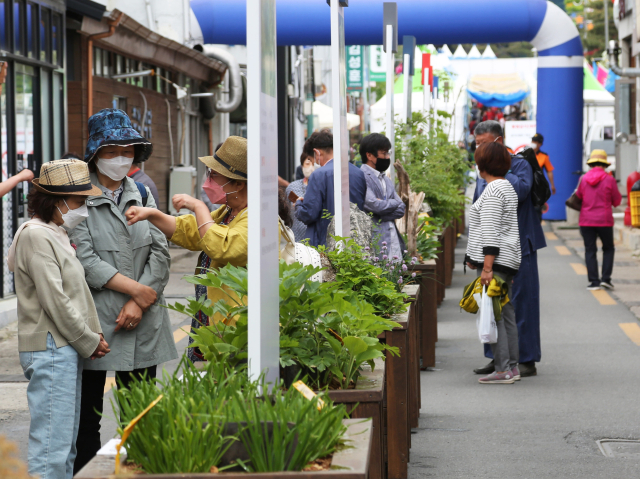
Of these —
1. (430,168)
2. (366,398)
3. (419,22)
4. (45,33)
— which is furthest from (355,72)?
(366,398)

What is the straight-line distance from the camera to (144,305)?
4062mm

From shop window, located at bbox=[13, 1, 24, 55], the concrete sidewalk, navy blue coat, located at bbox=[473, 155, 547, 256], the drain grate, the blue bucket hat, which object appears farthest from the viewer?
the concrete sidewalk

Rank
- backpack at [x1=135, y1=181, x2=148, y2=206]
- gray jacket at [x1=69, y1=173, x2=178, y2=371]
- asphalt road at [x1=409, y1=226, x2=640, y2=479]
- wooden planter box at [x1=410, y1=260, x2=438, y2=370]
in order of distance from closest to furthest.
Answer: gray jacket at [x1=69, y1=173, x2=178, y2=371] < backpack at [x1=135, y1=181, x2=148, y2=206] < asphalt road at [x1=409, y1=226, x2=640, y2=479] < wooden planter box at [x1=410, y1=260, x2=438, y2=370]

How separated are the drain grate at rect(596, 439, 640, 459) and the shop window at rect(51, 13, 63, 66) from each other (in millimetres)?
8264

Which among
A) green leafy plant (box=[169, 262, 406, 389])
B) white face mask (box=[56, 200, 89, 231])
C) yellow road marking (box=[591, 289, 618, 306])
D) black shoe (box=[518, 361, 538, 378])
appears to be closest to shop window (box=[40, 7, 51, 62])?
black shoe (box=[518, 361, 538, 378])

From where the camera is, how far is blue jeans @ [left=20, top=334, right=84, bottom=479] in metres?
3.77

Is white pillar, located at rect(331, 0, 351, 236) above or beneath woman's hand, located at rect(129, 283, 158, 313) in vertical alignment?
above

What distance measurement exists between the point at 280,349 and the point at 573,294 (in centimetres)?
929

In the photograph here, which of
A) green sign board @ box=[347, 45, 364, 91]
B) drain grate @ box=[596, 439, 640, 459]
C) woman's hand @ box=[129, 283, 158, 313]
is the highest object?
green sign board @ box=[347, 45, 364, 91]

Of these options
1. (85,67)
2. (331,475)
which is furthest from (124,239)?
(85,67)

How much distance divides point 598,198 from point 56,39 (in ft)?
23.2

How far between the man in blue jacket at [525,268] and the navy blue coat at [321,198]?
1038 millimetres

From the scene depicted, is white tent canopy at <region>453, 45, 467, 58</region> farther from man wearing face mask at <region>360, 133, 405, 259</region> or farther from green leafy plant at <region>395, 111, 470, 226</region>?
man wearing face mask at <region>360, 133, 405, 259</region>

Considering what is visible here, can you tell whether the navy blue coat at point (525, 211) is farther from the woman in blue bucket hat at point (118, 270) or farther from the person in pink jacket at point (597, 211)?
the person in pink jacket at point (597, 211)
